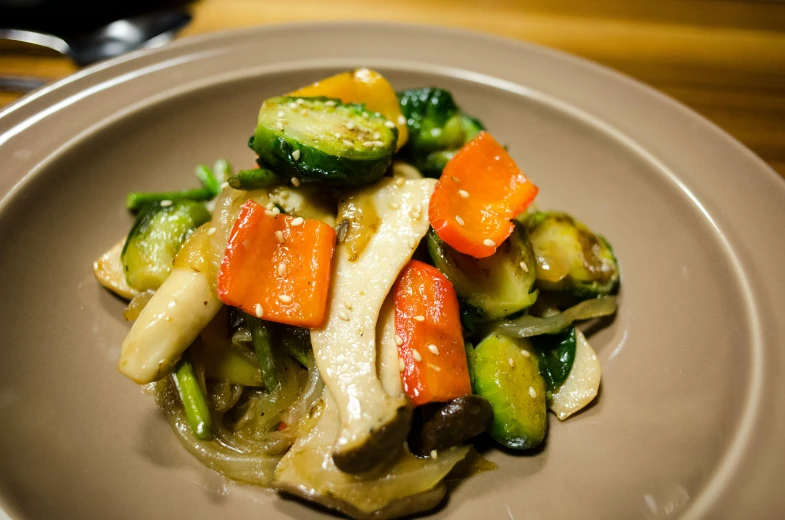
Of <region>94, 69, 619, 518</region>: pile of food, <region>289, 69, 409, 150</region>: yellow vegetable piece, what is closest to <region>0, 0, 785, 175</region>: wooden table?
<region>289, 69, 409, 150</region>: yellow vegetable piece

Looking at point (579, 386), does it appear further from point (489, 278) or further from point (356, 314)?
point (356, 314)

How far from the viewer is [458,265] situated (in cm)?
200

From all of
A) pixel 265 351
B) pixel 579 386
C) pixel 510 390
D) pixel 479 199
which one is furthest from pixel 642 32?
pixel 265 351

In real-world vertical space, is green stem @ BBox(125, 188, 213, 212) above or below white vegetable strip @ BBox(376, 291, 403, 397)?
above

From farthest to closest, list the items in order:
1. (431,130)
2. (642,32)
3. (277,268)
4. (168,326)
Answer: (642,32) → (431,130) → (277,268) → (168,326)

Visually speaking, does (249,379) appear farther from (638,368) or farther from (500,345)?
(638,368)

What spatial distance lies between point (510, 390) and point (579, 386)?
35 cm

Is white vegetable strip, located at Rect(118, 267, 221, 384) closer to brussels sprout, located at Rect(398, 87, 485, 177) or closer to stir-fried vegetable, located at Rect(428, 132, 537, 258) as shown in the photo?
stir-fried vegetable, located at Rect(428, 132, 537, 258)

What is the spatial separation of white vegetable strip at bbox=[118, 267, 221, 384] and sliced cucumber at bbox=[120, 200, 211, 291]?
36cm

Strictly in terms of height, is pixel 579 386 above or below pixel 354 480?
below

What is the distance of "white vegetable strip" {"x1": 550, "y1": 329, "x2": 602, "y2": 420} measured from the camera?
2018mm

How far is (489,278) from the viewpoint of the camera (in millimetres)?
2025

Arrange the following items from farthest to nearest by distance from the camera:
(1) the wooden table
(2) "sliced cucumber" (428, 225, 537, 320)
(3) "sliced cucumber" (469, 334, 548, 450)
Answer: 1. (1) the wooden table
2. (2) "sliced cucumber" (428, 225, 537, 320)
3. (3) "sliced cucumber" (469, 334, 548, 450)

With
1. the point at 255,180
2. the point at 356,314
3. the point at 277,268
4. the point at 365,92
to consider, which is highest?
the point at 365,92
